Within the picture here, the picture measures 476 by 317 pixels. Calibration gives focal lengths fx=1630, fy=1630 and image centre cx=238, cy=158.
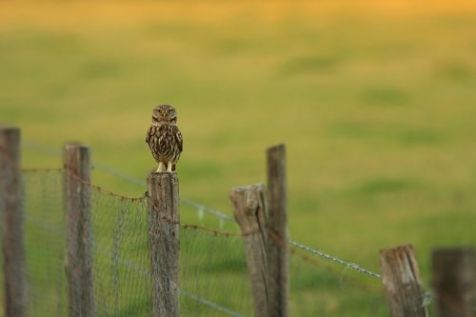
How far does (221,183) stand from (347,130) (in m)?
5.73

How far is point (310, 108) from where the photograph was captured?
1264 inches

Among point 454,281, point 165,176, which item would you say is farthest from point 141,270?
point 454,281

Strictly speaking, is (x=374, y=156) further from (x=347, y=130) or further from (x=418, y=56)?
(x=418, y=56)

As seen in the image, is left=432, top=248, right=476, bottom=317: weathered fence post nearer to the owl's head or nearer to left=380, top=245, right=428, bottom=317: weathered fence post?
left=380, top=245, right=428, bottom=317: weathered fence post

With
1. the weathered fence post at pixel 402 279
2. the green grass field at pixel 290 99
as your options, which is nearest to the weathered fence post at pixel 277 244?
the weathered fence post at pixel 402 279

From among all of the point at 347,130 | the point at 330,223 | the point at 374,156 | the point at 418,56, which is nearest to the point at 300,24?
the point at 418,56

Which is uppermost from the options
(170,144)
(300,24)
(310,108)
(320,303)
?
(300,24)

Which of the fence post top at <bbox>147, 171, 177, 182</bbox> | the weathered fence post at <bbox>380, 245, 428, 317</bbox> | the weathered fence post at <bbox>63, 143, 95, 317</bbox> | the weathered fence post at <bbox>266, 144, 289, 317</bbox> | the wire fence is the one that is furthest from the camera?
the weathered fence post at <bbox>63, 143, 95, 317</bbox>

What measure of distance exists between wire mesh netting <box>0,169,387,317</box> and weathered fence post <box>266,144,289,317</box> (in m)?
0.13

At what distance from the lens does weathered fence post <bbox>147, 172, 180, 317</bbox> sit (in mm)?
7055

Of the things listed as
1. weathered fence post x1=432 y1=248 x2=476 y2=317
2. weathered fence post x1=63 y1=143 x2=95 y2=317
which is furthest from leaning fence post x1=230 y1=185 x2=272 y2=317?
weathered fence post x1=63 y1=143 x2=95 y2=317

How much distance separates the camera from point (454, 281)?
196 inches

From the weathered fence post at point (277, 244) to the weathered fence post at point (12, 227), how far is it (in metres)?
3.68

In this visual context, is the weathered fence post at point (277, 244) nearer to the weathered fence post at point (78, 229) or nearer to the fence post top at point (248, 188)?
the fence post top at point (248, 188)
